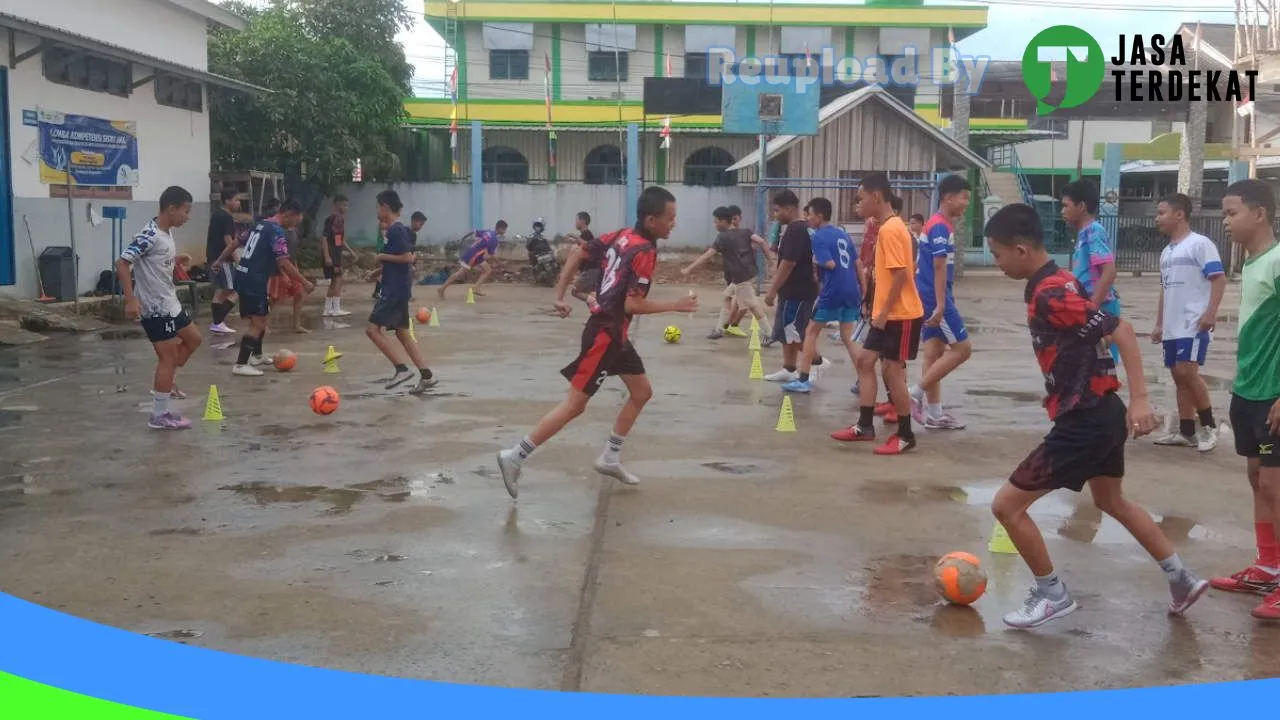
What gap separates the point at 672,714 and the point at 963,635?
4.63ft

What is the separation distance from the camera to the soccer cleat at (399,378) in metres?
10.2

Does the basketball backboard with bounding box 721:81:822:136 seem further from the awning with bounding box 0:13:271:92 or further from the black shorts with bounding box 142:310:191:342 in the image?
the black shorts with bounding box 142:310:191:342

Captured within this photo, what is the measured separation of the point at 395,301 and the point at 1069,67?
1059 inches

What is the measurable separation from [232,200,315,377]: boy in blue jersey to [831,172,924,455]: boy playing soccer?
608 centimetres

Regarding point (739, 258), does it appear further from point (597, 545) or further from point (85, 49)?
point (85, 49)

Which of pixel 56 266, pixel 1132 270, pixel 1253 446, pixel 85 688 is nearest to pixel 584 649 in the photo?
pixel 85 688

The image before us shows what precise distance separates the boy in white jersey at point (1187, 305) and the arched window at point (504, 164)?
95.4 feet

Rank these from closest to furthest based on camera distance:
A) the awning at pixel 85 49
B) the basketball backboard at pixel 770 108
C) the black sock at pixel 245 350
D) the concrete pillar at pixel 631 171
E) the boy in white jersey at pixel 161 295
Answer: the boy in white jersey at pixel 161 295 → the black sock at pixel 245 350 → the awning at pixel 85 49 → the basketball backboard at pixel 770 108 → the concrete pillar at pixel 631 171

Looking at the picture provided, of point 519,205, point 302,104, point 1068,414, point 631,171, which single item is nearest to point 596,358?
point 1068,414

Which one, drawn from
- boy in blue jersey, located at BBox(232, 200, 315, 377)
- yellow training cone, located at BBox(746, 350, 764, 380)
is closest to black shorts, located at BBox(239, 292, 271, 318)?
boy in blue jersey, located at BBox(232, 200, 315, 377)

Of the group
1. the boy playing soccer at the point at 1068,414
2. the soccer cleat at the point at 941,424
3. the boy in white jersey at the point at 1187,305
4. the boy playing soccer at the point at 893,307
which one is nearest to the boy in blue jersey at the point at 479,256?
the soccer cleat at the point at 941,424

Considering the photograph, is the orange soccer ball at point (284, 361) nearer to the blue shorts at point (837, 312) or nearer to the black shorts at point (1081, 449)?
the blue shorts at point (837, 312)

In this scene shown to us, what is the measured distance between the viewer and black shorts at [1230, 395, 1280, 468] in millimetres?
4793

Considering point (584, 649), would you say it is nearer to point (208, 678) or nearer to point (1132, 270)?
point (208, 678)
